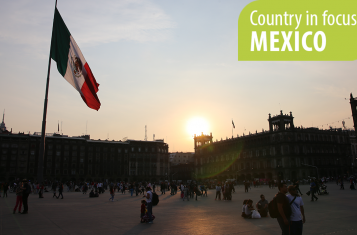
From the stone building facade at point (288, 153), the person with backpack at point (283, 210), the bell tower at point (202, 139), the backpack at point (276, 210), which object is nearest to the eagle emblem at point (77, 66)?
the backpack at point (276, 210)

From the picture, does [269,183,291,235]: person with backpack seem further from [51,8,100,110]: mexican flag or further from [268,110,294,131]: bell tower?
[268,110,294,131]: bell tower

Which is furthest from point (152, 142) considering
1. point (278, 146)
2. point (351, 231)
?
point (351, 231)

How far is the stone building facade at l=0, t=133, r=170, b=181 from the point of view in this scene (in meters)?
87.3

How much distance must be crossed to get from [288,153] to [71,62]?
78201 mm

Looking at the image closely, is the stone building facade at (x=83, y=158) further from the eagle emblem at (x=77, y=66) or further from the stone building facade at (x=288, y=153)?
the eagle emblem at (x=77, y=66)

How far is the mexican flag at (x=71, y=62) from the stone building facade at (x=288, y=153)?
75405mm

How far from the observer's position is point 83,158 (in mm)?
97625

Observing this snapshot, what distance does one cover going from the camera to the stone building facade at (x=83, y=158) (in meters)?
87.3

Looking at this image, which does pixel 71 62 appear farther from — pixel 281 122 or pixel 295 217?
pixel 281 122

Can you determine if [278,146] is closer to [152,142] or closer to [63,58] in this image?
[152,142]

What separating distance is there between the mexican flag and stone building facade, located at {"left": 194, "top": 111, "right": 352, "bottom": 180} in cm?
7541

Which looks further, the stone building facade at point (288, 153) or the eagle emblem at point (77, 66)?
the stone building facade at point (288, 153)

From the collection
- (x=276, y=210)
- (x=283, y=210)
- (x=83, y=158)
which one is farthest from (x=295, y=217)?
(x=83, y=158)

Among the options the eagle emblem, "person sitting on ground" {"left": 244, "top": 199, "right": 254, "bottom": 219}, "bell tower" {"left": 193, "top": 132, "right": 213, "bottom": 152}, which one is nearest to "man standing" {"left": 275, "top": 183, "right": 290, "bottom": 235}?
"person sitting on ground" {"left": 244, "top": 199, "right": 254, "bottom": 219}
